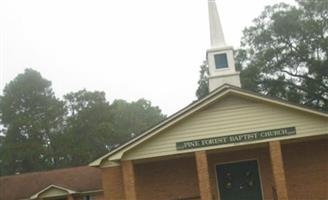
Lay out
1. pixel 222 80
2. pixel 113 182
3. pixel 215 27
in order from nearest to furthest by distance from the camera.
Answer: pixel 113 182 → pixel 222 80 → pixel 215 27

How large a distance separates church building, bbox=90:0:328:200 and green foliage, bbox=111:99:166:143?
1619 inches

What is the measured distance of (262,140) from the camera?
730 inches

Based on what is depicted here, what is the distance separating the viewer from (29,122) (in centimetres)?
5206

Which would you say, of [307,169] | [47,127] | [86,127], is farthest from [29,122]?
[307,169]

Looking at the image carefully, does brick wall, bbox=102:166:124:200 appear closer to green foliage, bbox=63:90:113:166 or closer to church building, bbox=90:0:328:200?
church building, bbox=90:0:328:200

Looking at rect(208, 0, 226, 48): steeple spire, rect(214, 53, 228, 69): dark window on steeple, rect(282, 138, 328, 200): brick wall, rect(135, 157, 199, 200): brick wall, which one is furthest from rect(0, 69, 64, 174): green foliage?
rect(282, 138, 328, 200): brick wall

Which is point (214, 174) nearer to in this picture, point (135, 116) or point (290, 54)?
point (290, 54)

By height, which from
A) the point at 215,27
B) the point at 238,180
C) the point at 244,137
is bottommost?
the point at 238,180

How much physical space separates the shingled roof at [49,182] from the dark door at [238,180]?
10819 mm

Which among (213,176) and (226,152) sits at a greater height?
(226,152)

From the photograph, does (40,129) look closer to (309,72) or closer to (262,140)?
(309,72)

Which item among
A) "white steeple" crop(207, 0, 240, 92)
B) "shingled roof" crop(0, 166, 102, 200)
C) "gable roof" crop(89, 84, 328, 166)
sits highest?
"white steeple" crop(207, 0, 240, 92)

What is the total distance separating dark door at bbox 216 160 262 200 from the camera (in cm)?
2119

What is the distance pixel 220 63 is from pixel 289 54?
59.0ft
